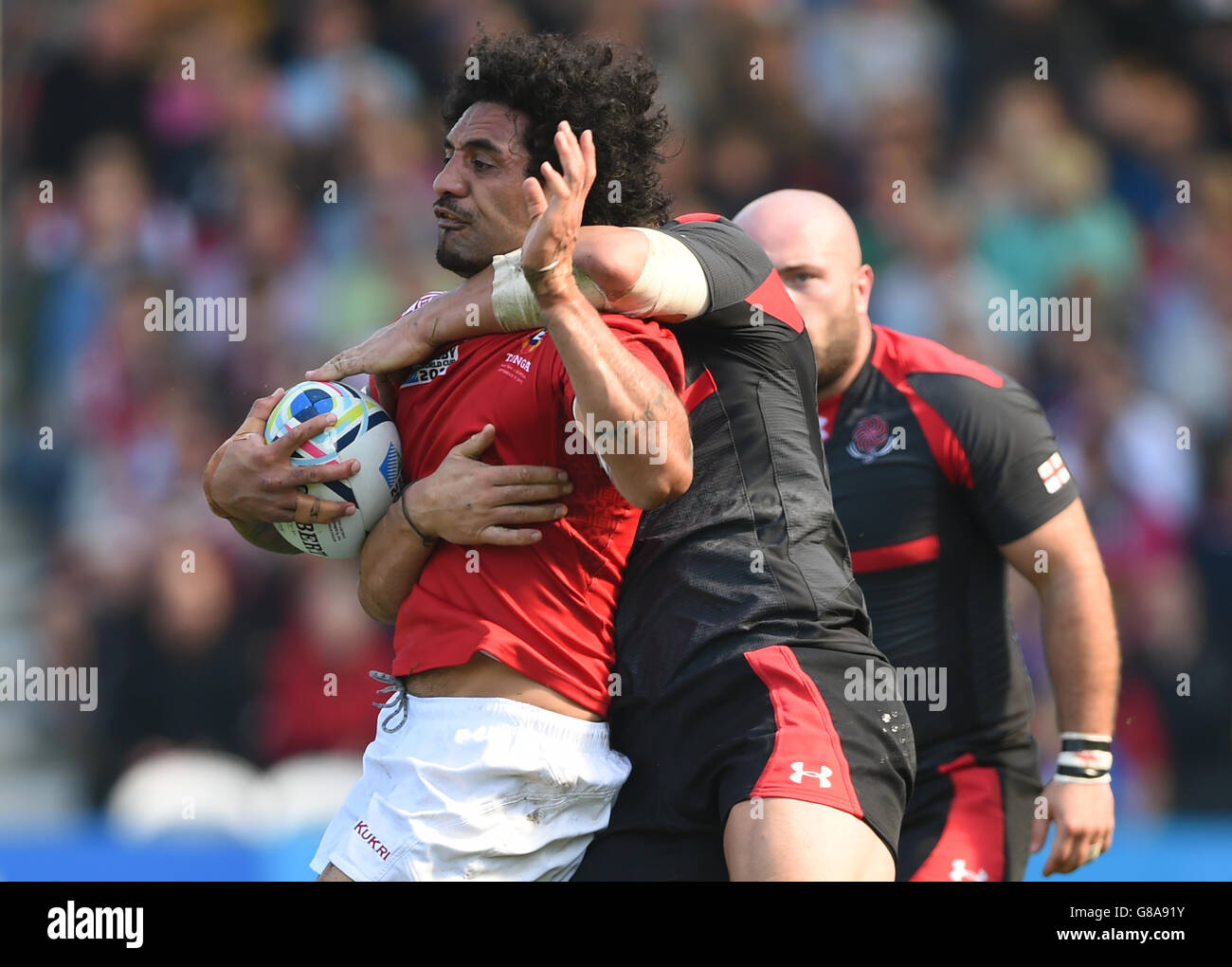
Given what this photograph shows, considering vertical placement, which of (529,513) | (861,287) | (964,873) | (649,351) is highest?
(861,287)

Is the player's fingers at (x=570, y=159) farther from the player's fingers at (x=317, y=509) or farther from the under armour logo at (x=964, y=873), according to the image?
the under armour logo at (x=964, y=873)

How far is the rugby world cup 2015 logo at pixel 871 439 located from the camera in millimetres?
4656

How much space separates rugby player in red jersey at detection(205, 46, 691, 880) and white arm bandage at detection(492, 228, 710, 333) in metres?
0.04

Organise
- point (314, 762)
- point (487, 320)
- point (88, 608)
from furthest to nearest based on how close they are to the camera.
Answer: point (88, 608) → point (314, 762) → point (487, 320)

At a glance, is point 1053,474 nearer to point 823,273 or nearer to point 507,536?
point 823,273

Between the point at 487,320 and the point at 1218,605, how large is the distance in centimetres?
489

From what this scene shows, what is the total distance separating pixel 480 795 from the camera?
3051mm

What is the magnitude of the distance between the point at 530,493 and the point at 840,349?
1.93m

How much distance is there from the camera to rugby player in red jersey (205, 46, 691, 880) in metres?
3.04

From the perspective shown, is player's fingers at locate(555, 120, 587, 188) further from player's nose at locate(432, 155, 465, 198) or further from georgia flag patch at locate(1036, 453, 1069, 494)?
georgia flag patch at locate(1036, 453, 1069, 494)

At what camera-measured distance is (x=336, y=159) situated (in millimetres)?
7883

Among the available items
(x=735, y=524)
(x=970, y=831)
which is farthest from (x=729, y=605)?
(x=970, y=831)
